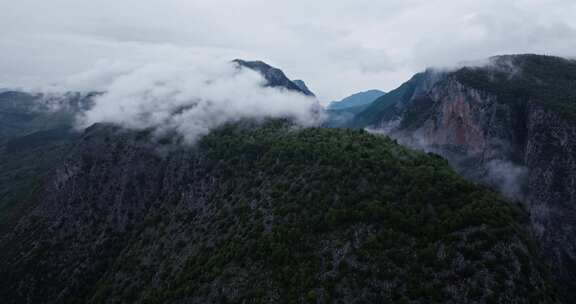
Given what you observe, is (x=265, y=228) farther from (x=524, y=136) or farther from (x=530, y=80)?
(x=530, y=80)

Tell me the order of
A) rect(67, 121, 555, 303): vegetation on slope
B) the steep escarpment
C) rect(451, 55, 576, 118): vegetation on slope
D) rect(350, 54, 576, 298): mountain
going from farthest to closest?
rect(451, 55, 576, 118): vegetation on slope < rect(350, 54, 576, 298): mountain < the steep escarpment < rect(67, 121, 555, 303): vegetation on slope

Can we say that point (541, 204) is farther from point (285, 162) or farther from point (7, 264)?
point (7, 264)

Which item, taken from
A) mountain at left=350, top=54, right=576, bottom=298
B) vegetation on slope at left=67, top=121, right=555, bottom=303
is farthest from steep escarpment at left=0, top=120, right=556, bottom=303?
mountain at left=350, top=54, right=576, bottom=298

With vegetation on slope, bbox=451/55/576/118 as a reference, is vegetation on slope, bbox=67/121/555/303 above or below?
below

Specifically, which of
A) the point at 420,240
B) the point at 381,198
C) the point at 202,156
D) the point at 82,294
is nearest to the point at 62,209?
the point at 82,294

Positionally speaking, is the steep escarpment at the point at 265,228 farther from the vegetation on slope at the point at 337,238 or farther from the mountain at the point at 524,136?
the mountain at the point at 524,136

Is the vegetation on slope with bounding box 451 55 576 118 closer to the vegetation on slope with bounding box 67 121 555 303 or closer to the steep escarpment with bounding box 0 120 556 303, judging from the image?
the vegetation on slope with bounding box 67 121 555 303
